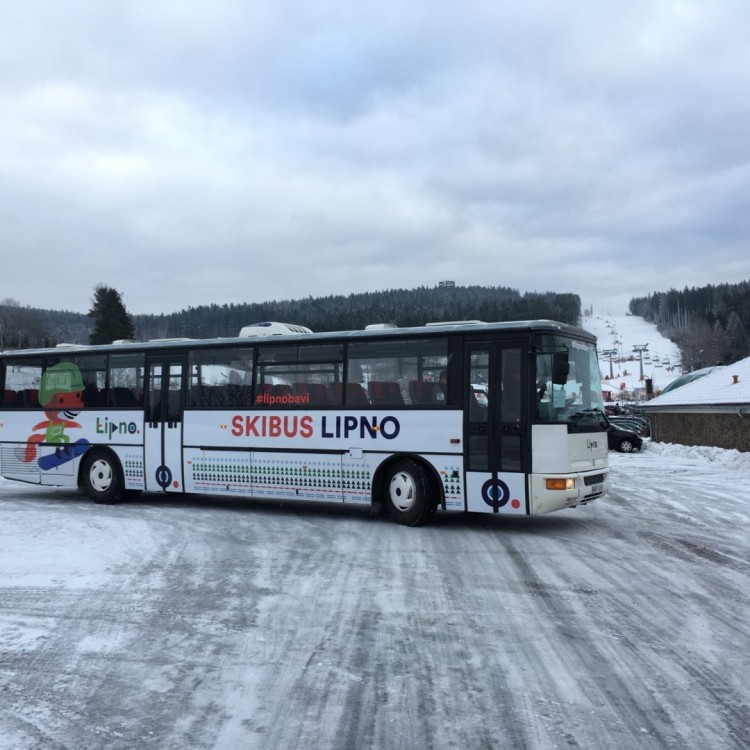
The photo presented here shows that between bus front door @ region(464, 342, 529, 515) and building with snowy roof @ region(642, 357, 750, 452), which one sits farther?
building with snowy roof @ region(642, 357, 750, 452)

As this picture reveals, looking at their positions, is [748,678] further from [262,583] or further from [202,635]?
[262,583]

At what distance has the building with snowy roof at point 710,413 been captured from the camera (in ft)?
84.0

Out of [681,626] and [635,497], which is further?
[635,497]

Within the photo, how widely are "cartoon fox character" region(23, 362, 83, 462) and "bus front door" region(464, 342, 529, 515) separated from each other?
7.98m

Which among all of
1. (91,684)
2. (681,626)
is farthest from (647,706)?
(91,684)

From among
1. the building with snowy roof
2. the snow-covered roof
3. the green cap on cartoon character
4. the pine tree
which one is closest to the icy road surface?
the green cap on cartoon character

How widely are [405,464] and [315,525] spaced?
1629 mm

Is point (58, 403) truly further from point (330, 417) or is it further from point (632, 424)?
point (632, 424)

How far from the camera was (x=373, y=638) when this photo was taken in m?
5.67

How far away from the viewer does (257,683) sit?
4.79 metres

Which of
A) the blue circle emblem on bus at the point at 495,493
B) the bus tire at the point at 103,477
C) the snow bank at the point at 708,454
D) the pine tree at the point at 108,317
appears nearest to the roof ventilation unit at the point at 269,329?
the bus tire at the point at 103,477

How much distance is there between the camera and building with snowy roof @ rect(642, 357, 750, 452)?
25.6 metres

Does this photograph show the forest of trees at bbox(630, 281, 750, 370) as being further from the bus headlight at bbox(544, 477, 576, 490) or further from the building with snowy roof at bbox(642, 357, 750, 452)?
the bus headlight at bbox(544, 477, 576, 490)

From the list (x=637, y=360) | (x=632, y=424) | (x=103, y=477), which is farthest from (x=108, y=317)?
(x=637, y=360)
